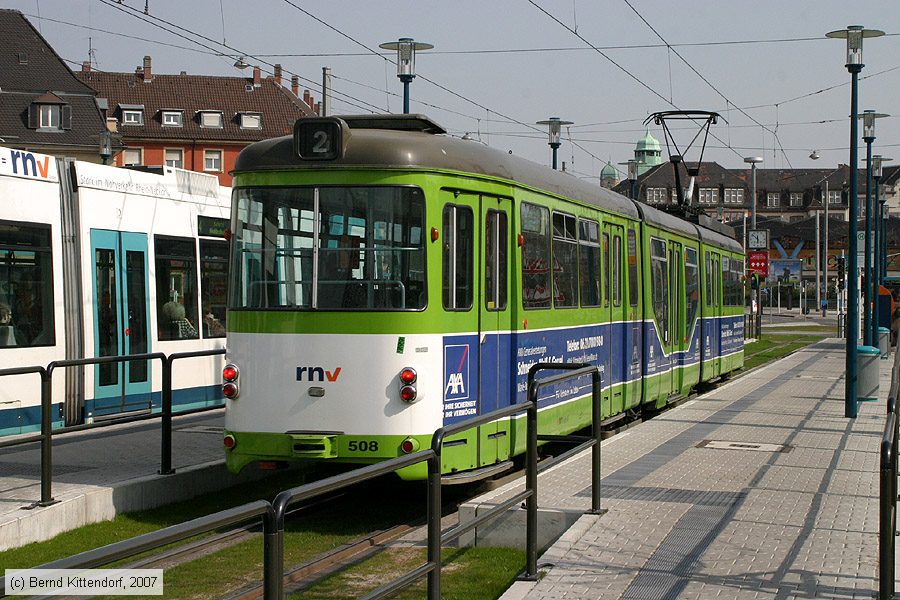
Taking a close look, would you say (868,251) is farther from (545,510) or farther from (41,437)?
(41,437)

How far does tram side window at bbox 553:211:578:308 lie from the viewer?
13.1m

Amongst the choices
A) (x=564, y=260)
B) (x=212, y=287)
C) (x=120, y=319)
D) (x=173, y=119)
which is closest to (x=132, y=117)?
(x=173, y=119)

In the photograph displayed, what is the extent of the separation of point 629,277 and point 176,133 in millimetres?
71096

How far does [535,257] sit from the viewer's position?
40.2ft

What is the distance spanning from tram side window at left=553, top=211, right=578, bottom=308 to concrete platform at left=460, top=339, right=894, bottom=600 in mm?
1710

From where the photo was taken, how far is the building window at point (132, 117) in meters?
83.7

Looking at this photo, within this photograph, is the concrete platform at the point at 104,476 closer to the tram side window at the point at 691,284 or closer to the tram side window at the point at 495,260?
the tram side window at the point at 495,260

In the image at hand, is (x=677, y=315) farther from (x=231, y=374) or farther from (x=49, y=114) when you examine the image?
(x=49, y=114)

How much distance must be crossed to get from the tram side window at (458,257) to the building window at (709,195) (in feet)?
488

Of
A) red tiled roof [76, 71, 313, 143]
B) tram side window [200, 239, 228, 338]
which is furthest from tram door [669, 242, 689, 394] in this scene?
red tiled roof [76, 71, 313, 143]

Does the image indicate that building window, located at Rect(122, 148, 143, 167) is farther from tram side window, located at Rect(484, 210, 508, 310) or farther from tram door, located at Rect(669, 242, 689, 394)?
tram side window, located at Rect(484, 210, 508, 310)

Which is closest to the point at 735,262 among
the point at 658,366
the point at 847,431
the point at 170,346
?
the point at 658,366

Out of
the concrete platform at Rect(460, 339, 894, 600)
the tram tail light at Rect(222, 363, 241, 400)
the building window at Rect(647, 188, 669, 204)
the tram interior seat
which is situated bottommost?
the concrete platform at Rect(460, 339, 894, 600)

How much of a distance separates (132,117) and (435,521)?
81823 mm
